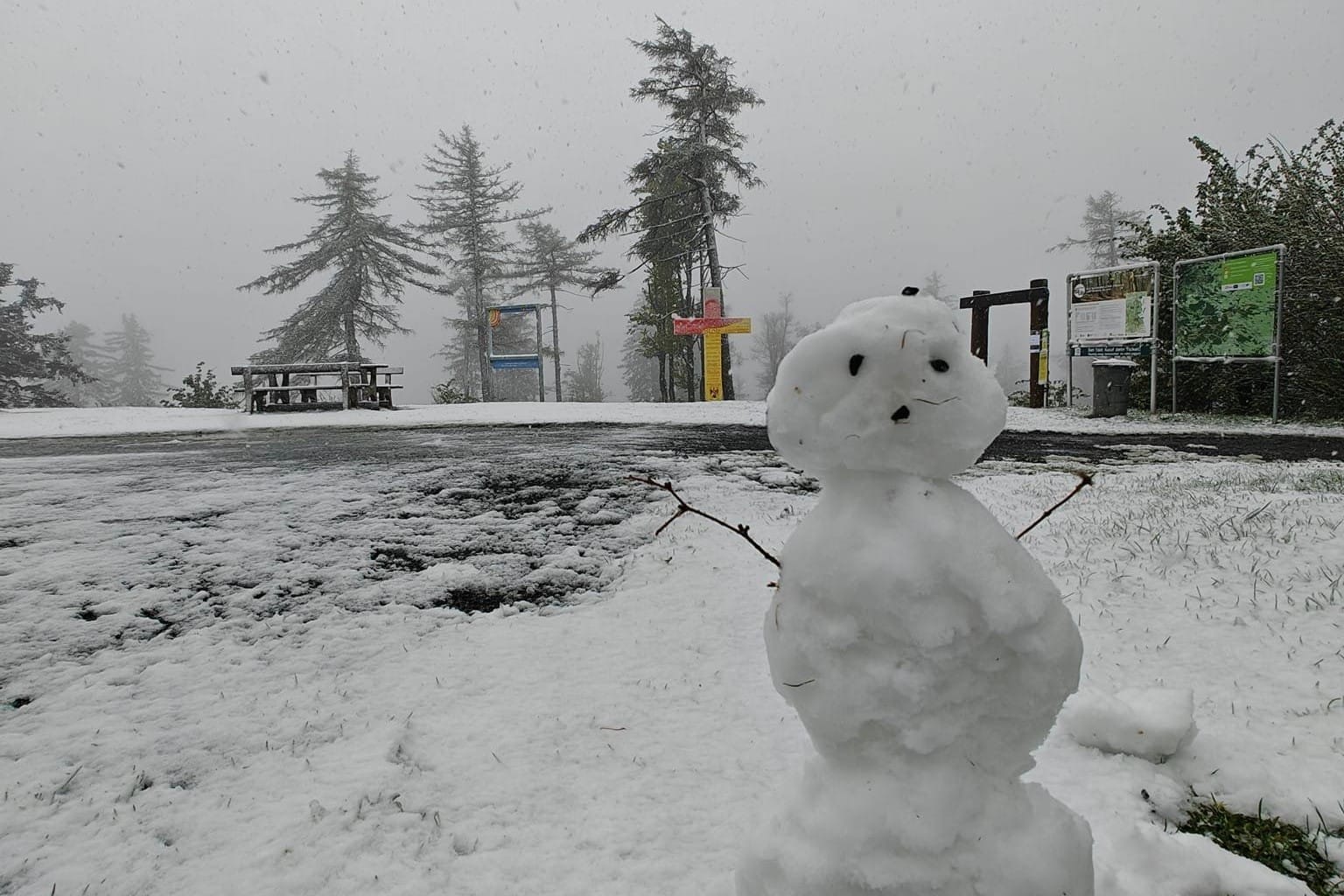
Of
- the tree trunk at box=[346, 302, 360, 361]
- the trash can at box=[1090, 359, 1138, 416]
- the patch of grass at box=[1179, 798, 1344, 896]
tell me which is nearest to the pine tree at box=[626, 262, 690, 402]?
the tree trunk at box=[346, 302, 360, 361]

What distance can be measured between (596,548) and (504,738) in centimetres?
210

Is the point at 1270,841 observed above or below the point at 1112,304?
below

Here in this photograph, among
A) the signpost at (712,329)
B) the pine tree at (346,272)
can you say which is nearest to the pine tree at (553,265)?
Result: the pine tree at (346,272)

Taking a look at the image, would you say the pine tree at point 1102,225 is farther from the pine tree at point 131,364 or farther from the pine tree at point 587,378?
the pine tree at point 131,364

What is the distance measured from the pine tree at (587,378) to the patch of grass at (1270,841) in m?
56.8

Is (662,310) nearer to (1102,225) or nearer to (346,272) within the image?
(346,272)

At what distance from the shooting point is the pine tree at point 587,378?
61.9m

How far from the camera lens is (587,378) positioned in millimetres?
65375

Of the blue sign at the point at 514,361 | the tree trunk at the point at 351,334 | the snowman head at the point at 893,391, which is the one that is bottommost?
the snowman head at the point at 893,391

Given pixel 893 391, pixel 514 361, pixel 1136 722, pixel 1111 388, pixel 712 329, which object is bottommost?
pixel 1136 722

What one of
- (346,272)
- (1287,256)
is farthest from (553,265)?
(1287,256)

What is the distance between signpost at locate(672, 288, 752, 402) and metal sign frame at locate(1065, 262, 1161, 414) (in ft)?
29.2

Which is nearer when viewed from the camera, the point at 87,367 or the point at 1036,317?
the point at 1036,317

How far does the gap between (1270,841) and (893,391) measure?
1.75 meters
